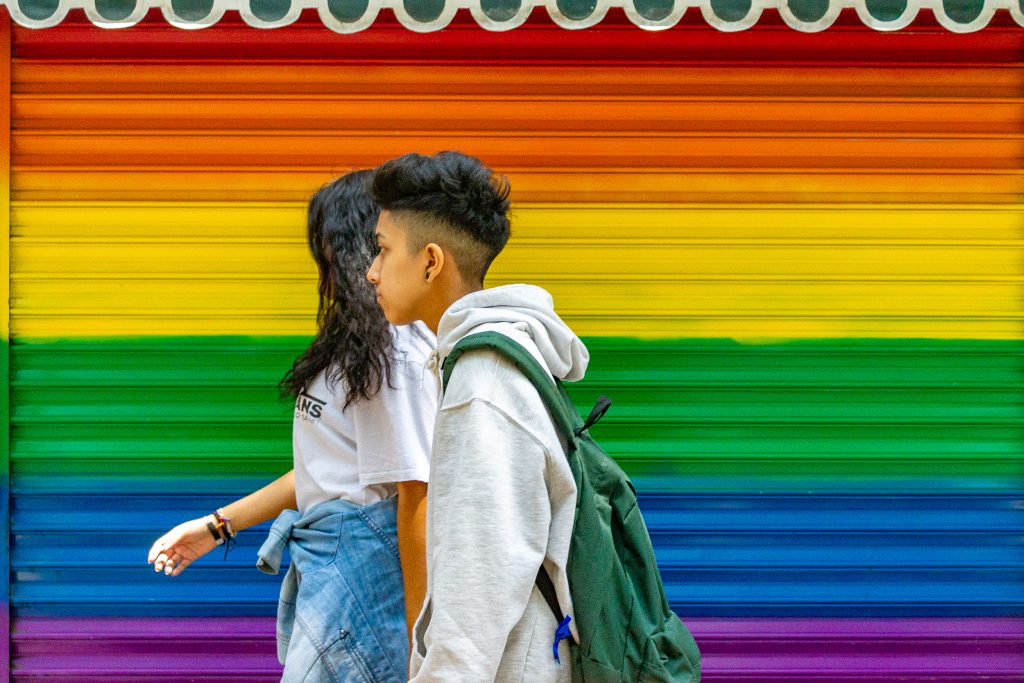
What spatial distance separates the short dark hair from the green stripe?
68.1 inches

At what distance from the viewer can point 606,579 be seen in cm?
207

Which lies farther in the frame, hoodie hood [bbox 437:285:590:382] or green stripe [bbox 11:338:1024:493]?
green stripe [bbox 11:338:1024:493]

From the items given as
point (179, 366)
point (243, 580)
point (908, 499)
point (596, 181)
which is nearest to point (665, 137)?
point (596, 181)

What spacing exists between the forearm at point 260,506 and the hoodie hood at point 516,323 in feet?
3.40

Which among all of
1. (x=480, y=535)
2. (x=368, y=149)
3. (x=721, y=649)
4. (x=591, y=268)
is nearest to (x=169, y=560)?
(x=480, y=535)

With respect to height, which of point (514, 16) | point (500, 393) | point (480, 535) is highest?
point (514, 16)

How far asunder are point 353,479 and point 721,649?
1.87 meters

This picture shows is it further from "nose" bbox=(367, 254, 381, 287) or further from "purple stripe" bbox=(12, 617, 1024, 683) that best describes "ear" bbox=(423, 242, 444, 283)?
"purple stripe" bbox=(12, 617, 1024, 683)

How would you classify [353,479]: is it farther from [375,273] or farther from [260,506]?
[375,273]

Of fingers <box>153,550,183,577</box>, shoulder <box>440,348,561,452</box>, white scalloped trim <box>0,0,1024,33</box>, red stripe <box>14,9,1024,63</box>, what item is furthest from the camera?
red stripe <box>14,9,1024,63</box>

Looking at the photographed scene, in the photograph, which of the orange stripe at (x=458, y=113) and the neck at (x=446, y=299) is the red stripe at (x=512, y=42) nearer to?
the orange stripe at (x=458, y=113)

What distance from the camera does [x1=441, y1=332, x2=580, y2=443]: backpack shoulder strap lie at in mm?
2080

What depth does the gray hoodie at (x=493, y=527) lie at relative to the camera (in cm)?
Result: 194

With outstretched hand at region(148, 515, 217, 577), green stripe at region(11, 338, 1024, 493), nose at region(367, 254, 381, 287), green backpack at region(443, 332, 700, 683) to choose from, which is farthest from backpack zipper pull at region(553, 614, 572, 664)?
green stripe at region(11, 338, 1024, 493)
